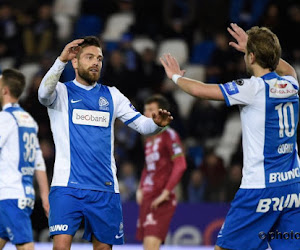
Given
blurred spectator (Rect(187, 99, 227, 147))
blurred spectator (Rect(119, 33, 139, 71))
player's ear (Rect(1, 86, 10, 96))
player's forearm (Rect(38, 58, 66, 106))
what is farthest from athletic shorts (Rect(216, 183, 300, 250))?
blurred spectator (Rect(119, 33, 139, 71))

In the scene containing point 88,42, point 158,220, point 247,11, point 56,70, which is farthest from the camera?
point 247,11

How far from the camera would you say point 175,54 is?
1521 cm

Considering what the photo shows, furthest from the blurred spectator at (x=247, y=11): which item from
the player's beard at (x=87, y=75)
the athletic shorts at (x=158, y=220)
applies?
the player's beard at (x=87, y=75)

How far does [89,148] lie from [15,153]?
61.9 inches

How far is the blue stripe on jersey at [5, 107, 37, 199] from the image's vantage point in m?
7.57

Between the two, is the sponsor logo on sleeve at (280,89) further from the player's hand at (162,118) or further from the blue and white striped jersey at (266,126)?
the player's hand at (162,118)

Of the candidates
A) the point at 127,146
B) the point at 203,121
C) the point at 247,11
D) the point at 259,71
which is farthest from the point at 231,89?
the point at 247,11

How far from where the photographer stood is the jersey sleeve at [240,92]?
571 cm

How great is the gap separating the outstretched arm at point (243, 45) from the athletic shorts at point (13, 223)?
9.34ft

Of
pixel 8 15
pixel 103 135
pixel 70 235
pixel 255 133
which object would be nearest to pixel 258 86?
pixel 255 133

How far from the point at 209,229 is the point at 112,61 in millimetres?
4090

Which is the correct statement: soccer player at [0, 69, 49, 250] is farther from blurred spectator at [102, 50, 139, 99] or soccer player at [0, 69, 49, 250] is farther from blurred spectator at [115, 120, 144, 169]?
blurred spectator at [102, 50, 139, 99]

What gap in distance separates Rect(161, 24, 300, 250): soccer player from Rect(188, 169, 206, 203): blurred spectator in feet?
20.8

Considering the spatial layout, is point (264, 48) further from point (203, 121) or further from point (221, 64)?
point (221, 64)
